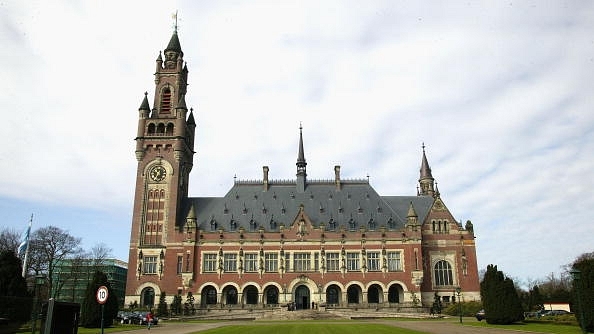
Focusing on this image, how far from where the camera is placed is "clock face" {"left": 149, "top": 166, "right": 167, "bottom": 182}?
70.6 m

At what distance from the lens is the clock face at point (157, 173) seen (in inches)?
2781

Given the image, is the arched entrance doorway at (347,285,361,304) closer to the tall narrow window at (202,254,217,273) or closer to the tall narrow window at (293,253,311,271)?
the tall narrow window at (293,253,311,271)

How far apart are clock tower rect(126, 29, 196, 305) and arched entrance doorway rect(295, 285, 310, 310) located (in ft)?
60.1

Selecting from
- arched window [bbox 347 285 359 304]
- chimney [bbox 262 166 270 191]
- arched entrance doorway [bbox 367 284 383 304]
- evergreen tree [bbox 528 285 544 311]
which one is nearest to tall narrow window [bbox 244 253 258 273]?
chimney [bbox 262 166 270 191]

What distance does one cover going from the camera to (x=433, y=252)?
6900 centimetres

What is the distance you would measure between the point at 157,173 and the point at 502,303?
51.5m

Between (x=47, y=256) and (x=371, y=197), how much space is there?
51309 millimetres

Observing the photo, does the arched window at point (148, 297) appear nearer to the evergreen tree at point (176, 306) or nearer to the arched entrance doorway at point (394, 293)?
the evergreen tree at point (176, 306)

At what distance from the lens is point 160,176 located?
7075 cm

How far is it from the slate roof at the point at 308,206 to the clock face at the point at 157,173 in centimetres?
612

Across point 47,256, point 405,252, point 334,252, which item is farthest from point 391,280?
point 47,256

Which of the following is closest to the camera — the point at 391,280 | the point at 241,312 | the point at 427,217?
the point at 241,312

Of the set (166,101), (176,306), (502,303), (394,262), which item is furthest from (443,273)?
(166,101)

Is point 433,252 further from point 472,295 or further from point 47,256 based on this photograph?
point 47,256
